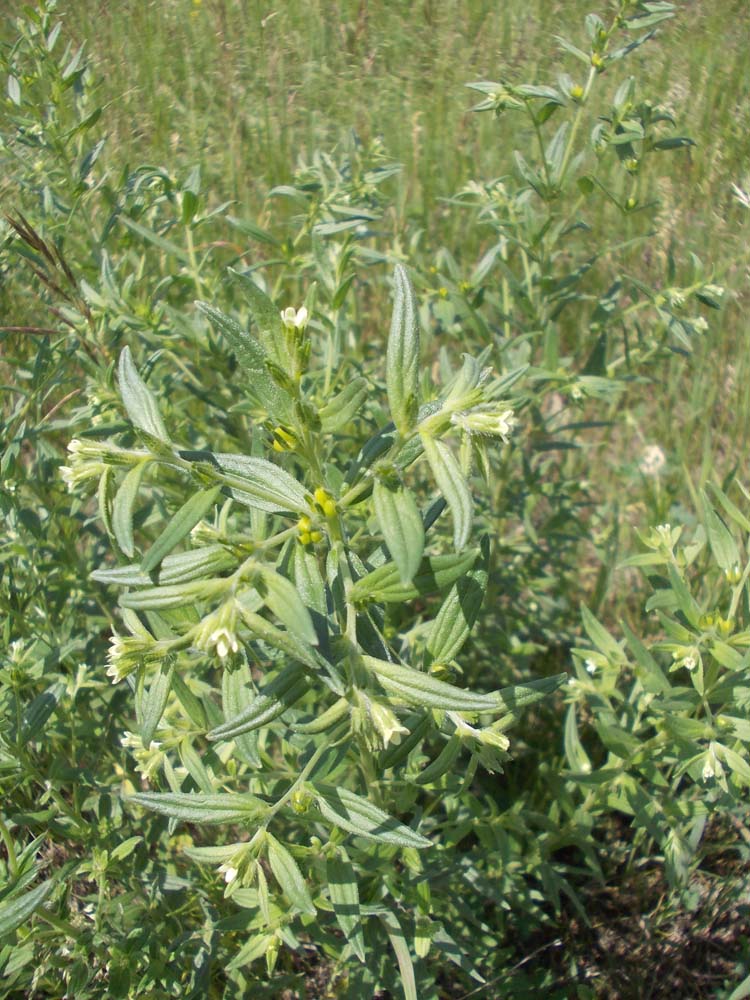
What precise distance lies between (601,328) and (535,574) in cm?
100

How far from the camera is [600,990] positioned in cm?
282

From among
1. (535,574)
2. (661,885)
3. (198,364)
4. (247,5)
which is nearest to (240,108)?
(247,5)

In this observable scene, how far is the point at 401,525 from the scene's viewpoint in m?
1.49

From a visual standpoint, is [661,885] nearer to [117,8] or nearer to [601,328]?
[601,328]

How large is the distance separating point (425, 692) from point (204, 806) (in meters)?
0.56

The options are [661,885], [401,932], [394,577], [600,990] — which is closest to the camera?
[394,577]

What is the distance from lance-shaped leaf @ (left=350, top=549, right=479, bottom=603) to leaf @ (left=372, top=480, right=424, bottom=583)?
5.2 inches

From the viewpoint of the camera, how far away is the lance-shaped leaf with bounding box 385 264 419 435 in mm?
1572

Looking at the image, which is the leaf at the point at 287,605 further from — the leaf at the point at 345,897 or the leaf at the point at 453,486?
the leaf at the point at 345,897

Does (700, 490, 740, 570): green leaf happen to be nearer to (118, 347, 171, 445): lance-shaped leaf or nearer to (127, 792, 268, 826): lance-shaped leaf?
(127, 792, 268, 826): lance-shaped leaf

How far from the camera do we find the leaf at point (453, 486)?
56.5 inches

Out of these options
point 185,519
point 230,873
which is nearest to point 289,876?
point 230,873

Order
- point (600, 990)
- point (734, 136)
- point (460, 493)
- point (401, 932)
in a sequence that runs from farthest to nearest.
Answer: point (734, 136) → point (600, 990) → point (401, 932) → point (460, 493)

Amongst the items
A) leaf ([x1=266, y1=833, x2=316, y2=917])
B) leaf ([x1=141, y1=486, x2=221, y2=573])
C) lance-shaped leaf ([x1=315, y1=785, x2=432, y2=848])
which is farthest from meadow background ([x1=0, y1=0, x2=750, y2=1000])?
leaf ([x1=141, y1=486, x2=221, y2=573])
